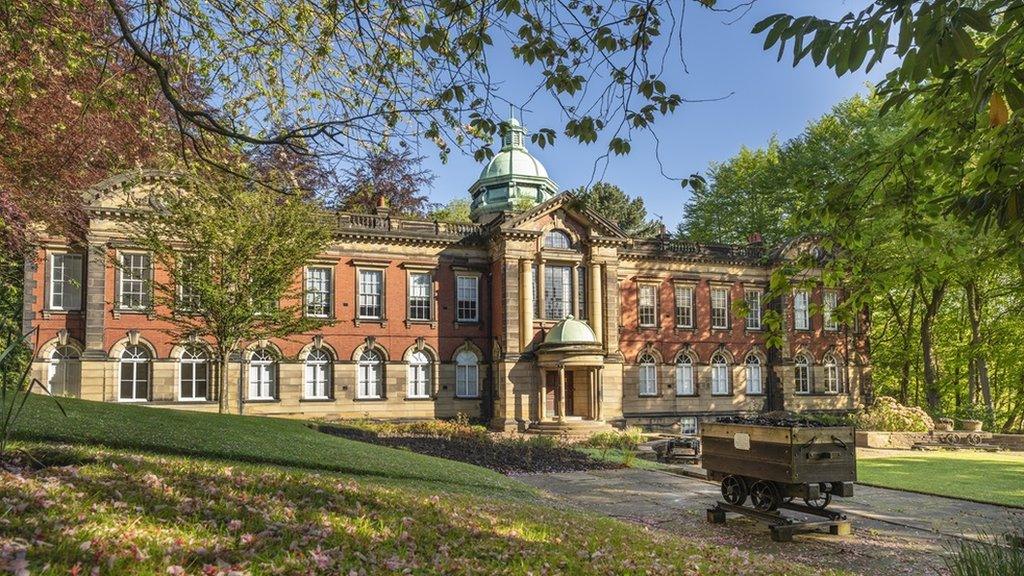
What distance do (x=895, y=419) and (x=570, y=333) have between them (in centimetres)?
1421

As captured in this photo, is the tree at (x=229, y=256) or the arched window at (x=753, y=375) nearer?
the tree at (x=229, y=256)

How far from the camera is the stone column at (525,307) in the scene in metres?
31.9

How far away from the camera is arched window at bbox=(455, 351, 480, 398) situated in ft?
107

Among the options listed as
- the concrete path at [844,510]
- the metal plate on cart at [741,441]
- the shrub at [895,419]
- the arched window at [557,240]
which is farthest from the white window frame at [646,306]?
the metal plate on cart at [741,441]

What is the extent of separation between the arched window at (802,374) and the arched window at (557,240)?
1560 centimetres

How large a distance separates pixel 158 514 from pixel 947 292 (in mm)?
44829

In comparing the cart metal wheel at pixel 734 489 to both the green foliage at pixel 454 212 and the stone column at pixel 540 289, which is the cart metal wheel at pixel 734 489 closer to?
the stone column at pixel 540 289

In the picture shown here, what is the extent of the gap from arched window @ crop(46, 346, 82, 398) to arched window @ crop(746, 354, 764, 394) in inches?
1244

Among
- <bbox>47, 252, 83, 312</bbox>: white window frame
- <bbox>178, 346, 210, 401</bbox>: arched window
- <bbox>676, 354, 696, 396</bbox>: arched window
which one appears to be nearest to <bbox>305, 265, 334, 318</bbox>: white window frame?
<bbox>178, 346, 210, 401</bbox>: arched window

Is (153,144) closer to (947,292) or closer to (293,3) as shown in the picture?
(293,3)

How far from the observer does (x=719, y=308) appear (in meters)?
38.2

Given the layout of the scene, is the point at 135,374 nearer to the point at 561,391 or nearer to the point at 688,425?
the point at 561,391

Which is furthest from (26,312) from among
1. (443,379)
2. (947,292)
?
(947,292)

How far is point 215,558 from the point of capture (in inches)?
179
